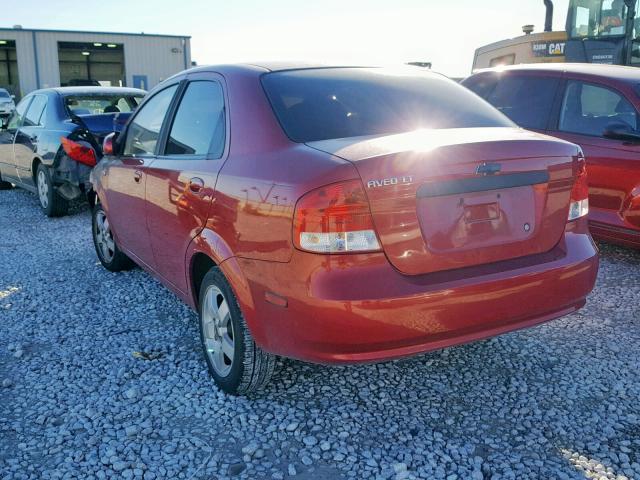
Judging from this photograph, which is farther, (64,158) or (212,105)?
(64,158)

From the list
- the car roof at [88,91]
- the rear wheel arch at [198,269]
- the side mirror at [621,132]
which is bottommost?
the rear wheel arch at [198,269]

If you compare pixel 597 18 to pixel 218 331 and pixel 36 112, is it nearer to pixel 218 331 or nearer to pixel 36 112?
pixel 36 112

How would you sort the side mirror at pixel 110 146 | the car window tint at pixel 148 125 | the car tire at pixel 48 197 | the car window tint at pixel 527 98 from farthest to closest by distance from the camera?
the car tire at pixel 48 197
the car window tint at pixel 527 98
the side mirror at pixel 110 146
the car window tint at pixel 148 125

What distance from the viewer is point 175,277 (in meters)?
3.80

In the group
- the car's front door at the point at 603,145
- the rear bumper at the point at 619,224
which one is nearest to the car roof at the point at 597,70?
the car's front door at the point at 603,145

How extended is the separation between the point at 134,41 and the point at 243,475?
136 feet

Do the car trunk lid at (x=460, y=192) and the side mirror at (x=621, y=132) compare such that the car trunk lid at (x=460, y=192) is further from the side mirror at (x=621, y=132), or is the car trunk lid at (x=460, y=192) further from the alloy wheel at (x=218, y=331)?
the side mirror at (x=621, y=132)

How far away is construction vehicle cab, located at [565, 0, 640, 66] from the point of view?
970 centimetres

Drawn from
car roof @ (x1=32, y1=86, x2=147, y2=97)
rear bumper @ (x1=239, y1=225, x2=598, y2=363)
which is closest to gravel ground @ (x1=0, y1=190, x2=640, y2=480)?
rear bumper @ (x1=239, y1=225, x2=598, y2=363)

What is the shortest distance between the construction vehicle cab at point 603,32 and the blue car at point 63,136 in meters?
7.09

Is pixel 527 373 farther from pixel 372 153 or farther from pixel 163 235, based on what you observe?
pixel 163 235

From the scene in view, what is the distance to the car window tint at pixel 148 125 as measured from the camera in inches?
163

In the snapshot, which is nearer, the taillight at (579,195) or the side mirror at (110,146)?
the taillight at (579,195)

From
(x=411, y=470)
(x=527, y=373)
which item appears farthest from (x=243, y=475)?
(x=527, y=373)
